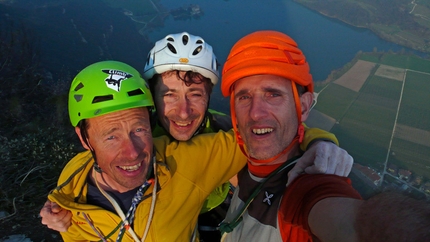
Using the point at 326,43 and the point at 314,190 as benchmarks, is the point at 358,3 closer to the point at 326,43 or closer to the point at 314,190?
the point at 326,43

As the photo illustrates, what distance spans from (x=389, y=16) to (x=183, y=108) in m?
86.6

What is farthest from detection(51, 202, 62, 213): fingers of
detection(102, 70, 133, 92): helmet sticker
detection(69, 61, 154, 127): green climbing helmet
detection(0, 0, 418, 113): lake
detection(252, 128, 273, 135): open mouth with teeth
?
detection(0, 0, 418, 113): lake

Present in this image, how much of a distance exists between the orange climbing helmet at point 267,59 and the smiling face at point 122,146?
1127 mm

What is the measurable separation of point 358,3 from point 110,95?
93.9 meters

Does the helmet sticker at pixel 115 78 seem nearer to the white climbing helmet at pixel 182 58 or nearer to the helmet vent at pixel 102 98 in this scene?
the helmet vent at pixel 102 98

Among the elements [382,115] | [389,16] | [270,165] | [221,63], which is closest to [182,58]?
[270,165]

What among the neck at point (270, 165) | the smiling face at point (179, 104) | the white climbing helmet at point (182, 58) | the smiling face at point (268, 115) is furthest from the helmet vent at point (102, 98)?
the neck at point (270, 165)

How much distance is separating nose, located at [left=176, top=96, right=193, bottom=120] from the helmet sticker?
80cm

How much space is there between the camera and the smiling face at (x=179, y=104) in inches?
143

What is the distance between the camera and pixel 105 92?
116 inches

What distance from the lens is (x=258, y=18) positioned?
7231 cm

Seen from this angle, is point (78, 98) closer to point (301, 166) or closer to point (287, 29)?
point (301, 166)

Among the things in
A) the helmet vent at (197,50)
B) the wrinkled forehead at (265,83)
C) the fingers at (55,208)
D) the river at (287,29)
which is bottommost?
the river at (287,29)

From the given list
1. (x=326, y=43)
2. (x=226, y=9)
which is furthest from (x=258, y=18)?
(x=326, y=43)
